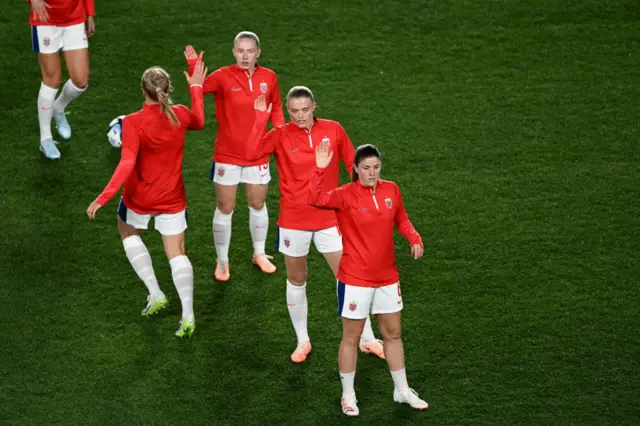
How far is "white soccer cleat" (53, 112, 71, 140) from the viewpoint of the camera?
8680 mm

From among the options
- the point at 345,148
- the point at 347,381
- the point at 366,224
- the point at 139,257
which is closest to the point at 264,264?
the point at 139,257

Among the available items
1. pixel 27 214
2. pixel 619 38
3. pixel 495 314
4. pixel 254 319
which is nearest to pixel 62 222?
pixel 27 214

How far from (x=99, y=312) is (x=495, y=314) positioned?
8.99 feet

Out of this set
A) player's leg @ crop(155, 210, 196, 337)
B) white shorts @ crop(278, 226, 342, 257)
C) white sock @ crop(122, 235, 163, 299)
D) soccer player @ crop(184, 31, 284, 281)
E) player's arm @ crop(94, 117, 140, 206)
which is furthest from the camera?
soccer player @ crop(184, 31, 284, 281)

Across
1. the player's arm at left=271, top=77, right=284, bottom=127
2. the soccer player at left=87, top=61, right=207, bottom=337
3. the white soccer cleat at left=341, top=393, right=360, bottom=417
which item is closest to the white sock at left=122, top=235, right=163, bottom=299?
the soccer player at left=87, top=61, right=207, bottom=337

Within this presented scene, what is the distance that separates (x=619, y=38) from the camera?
1009 centimetres

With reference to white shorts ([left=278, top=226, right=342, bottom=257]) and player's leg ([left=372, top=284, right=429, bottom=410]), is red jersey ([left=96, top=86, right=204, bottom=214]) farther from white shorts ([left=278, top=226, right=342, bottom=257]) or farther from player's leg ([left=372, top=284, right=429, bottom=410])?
player's leg ([left=372, top=284, right=429, bottom=410])

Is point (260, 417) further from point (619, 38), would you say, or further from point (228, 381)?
point (619, 38)

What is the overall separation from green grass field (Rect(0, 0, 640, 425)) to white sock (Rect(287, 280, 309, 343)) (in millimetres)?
184

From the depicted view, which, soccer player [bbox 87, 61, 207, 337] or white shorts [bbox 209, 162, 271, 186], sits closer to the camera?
soccer player [bbox 87, 61, 207, 337]

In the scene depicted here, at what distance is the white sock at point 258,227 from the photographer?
23.7 ft

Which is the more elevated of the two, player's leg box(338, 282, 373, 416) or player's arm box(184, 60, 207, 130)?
player's arm box(184, 60, 207, 130)

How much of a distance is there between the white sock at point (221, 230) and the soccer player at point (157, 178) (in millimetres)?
605

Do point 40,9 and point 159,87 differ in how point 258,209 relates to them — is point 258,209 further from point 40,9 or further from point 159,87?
point 40,9
